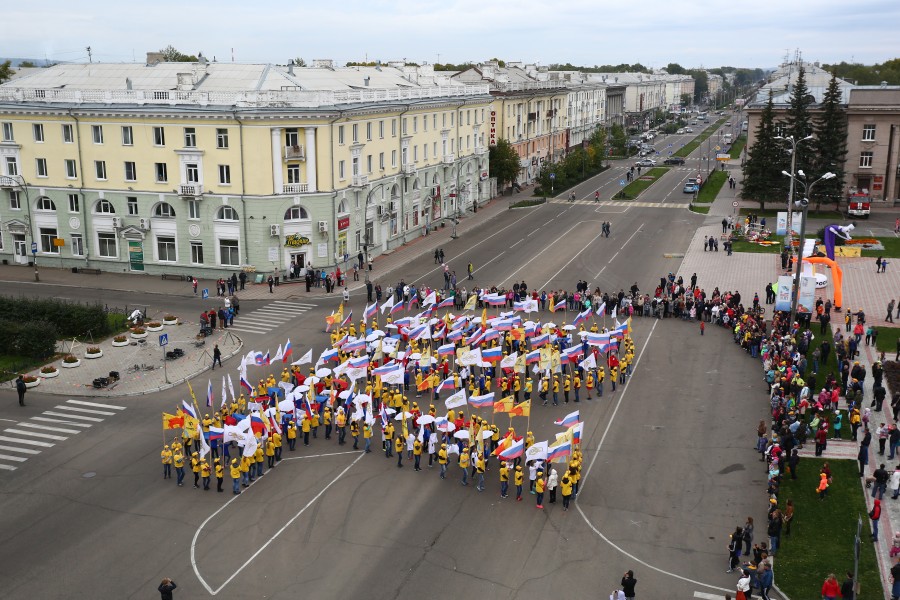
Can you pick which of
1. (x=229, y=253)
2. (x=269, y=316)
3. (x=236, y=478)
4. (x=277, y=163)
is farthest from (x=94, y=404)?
(x=277, y=163)

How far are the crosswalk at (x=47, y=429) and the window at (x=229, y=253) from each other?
2132cm

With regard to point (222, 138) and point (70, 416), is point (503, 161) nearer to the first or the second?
point (222, 138)

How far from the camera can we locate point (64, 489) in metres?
27.7

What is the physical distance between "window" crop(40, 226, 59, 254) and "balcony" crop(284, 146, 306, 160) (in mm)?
18124

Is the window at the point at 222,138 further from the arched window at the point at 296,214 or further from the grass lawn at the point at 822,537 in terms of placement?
the grass lawn at the point at 822,537

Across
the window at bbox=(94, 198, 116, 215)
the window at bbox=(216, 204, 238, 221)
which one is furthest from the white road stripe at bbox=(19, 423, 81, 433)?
the window at bbox=(94, 198, 116, 215)

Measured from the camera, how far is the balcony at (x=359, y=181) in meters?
59.3

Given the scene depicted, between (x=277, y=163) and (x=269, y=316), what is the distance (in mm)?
11400

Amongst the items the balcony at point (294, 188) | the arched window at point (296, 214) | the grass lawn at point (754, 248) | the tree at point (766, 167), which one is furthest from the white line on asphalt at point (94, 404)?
the tree at point (766, 167)

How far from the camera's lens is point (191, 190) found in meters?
55.2

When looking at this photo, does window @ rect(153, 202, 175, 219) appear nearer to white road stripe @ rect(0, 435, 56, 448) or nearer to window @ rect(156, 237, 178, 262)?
window @ rect(156, 237, 178, 262)

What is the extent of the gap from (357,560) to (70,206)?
147ft

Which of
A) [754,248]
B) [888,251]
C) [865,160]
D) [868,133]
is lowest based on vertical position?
[754,248]

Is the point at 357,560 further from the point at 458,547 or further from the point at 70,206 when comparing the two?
the point at 70,206
